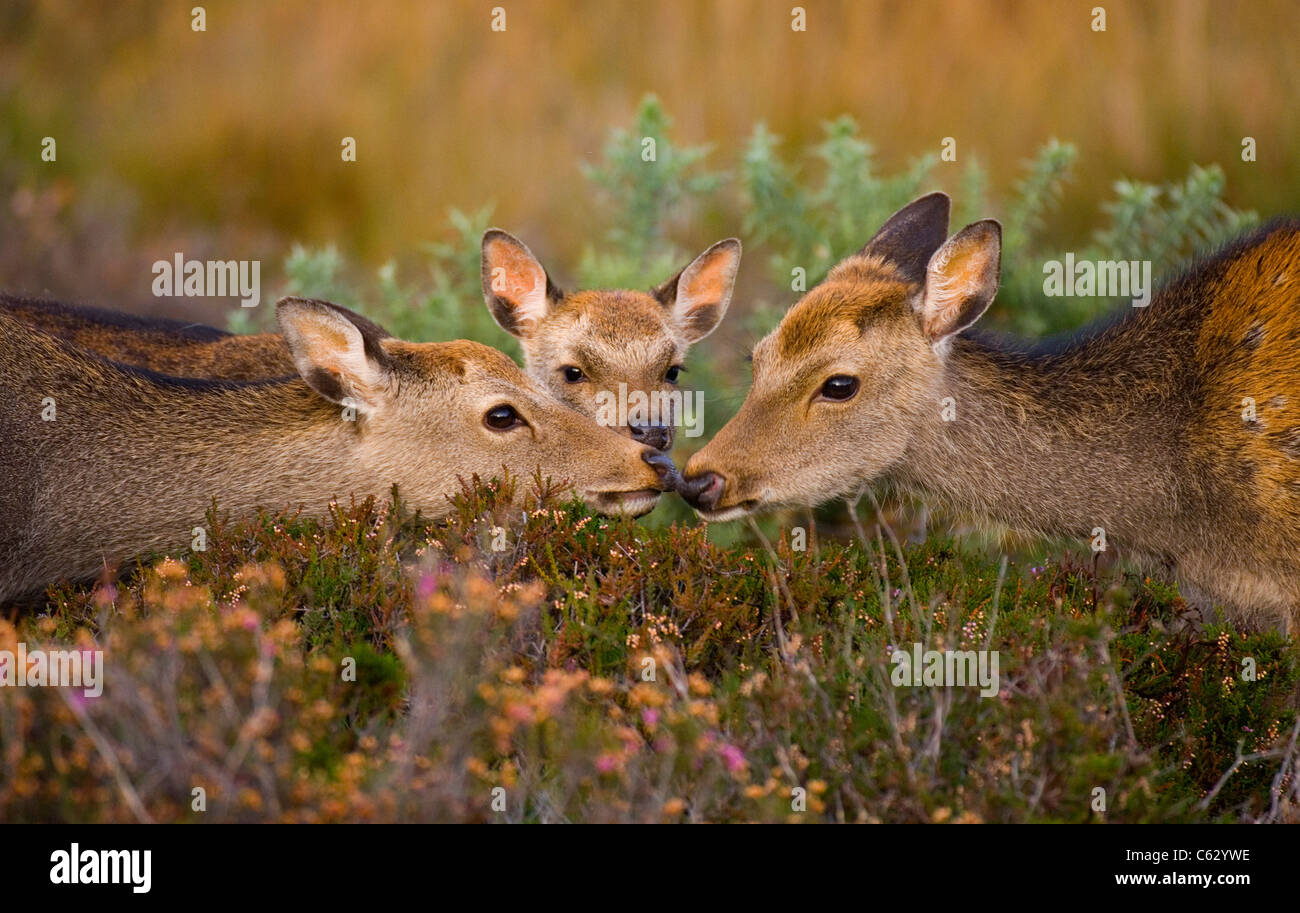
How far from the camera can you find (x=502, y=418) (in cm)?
718

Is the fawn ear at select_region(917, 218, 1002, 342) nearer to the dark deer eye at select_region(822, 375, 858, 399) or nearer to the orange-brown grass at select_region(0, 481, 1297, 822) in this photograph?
the dark deer eye at select_region(822, 375, 858, 399)

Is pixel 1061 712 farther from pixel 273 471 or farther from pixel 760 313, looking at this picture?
pixel 760 313

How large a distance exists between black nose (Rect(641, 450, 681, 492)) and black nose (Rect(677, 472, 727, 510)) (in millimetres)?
104

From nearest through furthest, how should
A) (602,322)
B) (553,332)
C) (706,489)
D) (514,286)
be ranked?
(706,489) → (602,322) → (553,332) → (514,286)

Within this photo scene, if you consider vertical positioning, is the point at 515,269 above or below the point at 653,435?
above

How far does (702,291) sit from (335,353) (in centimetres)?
317

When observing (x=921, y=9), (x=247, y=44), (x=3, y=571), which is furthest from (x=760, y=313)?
(x=247, y=44)

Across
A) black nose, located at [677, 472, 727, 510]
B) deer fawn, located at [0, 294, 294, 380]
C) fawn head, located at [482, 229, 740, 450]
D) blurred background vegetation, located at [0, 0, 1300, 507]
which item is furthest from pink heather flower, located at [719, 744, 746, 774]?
blurred background vegetation, located at [0, 0, 1300, 507]

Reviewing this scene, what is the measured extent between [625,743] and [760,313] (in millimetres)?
5968

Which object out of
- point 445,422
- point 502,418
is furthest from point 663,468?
point 445,422

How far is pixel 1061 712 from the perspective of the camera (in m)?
4.76

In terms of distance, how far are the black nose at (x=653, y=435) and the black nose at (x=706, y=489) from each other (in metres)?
1.35

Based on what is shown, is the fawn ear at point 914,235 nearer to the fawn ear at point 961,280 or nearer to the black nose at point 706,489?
the fawn ear at point 961,280

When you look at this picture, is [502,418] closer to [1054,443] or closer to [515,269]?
[515,269]
